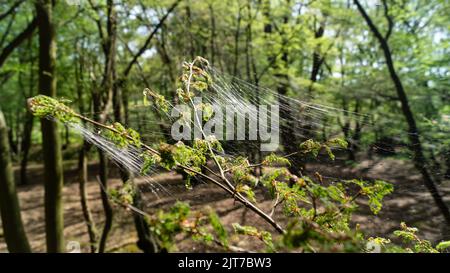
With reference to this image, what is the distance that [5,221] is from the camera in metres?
4.52

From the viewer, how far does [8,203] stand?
4504 millimetres

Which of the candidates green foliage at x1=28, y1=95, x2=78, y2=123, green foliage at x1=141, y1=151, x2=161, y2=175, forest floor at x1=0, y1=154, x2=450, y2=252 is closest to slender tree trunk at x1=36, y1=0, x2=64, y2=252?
forest floor at x1=0, y1=154, x2=450, y2=252

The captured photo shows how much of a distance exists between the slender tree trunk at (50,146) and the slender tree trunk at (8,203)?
2.37 ft

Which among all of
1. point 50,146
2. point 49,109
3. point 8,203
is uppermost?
point 49,109

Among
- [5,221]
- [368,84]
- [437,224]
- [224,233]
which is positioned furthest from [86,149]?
[368,84]

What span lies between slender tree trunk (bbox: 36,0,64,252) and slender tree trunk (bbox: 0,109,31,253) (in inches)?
28.4

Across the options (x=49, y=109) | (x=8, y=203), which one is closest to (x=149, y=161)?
(x=49, y=109)

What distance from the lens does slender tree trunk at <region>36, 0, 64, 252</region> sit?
17.5 ft

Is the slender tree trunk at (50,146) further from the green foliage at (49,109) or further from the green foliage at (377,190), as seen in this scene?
the green foliage at (377,190)

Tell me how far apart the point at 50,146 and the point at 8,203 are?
1.14 meters

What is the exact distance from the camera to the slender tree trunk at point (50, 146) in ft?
17.5

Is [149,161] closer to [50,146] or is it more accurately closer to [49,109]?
[49,109]
